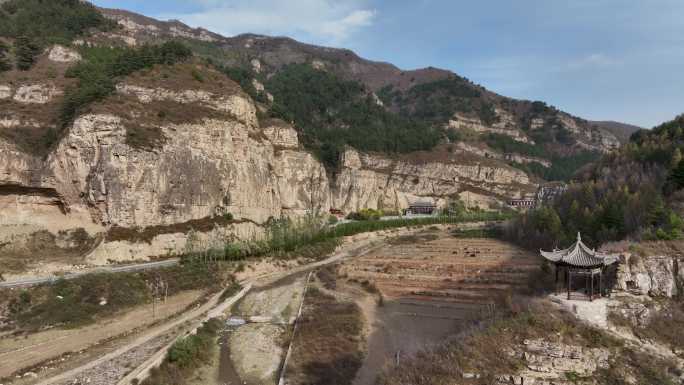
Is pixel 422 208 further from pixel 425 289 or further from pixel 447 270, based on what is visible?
pixel 425 289

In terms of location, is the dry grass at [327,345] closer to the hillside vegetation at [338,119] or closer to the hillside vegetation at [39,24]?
the hillside vegetation at [39,24]

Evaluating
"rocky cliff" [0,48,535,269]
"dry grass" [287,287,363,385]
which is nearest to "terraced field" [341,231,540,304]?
"dry grass" [287,287,363,385]

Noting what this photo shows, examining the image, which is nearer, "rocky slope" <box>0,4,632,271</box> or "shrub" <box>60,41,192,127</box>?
"rocky slope" <box>0,4,632,271</box>

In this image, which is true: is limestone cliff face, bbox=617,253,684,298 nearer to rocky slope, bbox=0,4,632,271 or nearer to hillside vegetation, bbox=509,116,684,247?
hillside vegetation, bbox=509,116,684,247

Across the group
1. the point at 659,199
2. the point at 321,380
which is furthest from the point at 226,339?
the point at 659,199

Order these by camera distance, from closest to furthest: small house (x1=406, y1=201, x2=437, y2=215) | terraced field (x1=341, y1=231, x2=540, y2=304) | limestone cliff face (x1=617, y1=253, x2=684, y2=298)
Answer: limestone cliff face (x1=617, y1=253, x2=684, y2=298) → terraced field (x1=341, y1=231, x2=540, y2=304) → small house (x1=406, y1=201, x2=437, y2=215)

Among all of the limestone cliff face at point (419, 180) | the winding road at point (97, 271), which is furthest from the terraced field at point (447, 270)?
the limestone cliff face at point (419, 180)

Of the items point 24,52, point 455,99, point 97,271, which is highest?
point 455,99

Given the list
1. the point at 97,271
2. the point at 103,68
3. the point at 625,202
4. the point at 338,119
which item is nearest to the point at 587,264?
the point at 625,202
